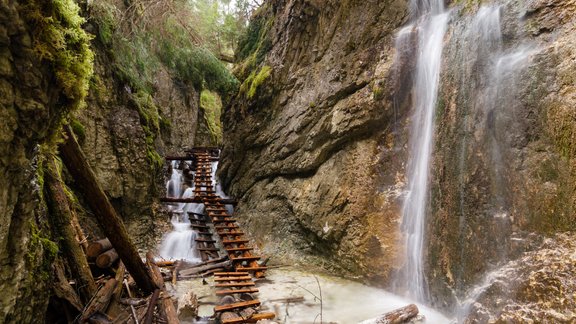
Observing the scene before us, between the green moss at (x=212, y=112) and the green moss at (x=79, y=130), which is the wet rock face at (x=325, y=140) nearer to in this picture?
the green moss at (x=79, y=130)

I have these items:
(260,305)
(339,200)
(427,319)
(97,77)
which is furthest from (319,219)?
(97,77)

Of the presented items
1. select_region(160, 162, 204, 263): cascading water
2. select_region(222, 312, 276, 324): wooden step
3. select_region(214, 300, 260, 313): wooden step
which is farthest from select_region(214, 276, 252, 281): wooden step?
select_region(160, 162, 204, 263): cascading water

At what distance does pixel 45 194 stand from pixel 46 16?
2.69m

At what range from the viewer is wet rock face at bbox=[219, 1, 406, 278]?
686 cm

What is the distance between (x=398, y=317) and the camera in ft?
14.7

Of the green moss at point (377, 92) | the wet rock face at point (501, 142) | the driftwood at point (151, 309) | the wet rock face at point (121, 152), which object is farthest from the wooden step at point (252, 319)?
the wet rock face at point (121, 152)

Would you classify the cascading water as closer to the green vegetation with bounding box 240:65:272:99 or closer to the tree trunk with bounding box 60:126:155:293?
the tree trunk with bounding box 60:126:155:293

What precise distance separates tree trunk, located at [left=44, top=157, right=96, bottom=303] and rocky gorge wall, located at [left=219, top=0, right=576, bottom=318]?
4504 mm

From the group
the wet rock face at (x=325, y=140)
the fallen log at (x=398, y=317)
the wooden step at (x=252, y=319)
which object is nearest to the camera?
the fallen log at (x=398, y=317)

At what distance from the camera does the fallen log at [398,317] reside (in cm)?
440

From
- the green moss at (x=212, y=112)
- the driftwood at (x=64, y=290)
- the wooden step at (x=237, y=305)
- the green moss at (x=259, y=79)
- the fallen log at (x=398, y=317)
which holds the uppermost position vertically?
the green moss at (x=212, y=112)

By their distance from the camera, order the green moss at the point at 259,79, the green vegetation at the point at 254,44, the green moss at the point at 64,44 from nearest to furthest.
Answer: the green moss at the point at 64,44 → the green moss at the point at 259,79 → the green vegetation at the point at 254,44

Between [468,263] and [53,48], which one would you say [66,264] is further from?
[468,263]

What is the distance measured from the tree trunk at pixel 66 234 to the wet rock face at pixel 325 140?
4.51 meters
